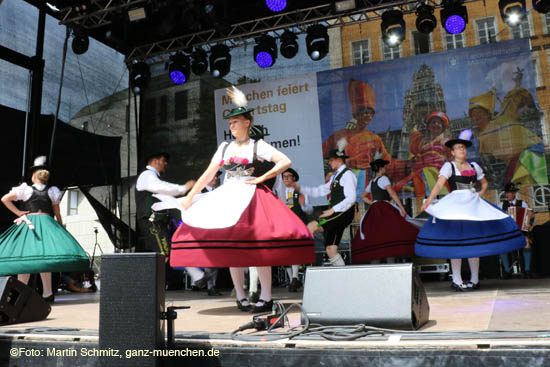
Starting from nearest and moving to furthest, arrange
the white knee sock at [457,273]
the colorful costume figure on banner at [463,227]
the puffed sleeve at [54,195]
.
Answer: the colorful costume figure on banner at [463,227]
the white knee sock at [457,273]
the puffed sleeve at [54,195]

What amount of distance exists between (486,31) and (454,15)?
52.4 inches

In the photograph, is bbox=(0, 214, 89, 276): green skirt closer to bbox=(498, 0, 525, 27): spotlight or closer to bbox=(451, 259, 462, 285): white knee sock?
bbox=(451, 259, 462, 285): white knee sock

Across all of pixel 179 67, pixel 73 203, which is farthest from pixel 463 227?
pixel 73 203

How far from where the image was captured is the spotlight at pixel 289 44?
7832 millimetres

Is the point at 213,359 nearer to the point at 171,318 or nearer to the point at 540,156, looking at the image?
the point at 171,318

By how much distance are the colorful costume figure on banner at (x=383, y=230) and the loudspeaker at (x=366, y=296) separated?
373 cm

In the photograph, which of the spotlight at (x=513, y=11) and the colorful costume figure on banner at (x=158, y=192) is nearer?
the colorful costume figure on banner at (x=158, y=192)

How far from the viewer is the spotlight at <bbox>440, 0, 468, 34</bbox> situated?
6.78 meters

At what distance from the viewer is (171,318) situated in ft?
6.91

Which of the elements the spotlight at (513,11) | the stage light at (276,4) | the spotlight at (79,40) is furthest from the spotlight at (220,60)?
the spotlight at (513,11)

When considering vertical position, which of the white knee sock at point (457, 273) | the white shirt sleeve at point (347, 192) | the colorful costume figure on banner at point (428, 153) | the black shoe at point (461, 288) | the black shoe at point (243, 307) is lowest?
the black shoe at point (461, 288)

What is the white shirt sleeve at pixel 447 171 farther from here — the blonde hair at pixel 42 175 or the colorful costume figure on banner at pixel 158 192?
the blonde hair at pixel 42 175

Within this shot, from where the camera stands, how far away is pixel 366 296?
2.29 meters

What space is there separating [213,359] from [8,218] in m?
5.81
